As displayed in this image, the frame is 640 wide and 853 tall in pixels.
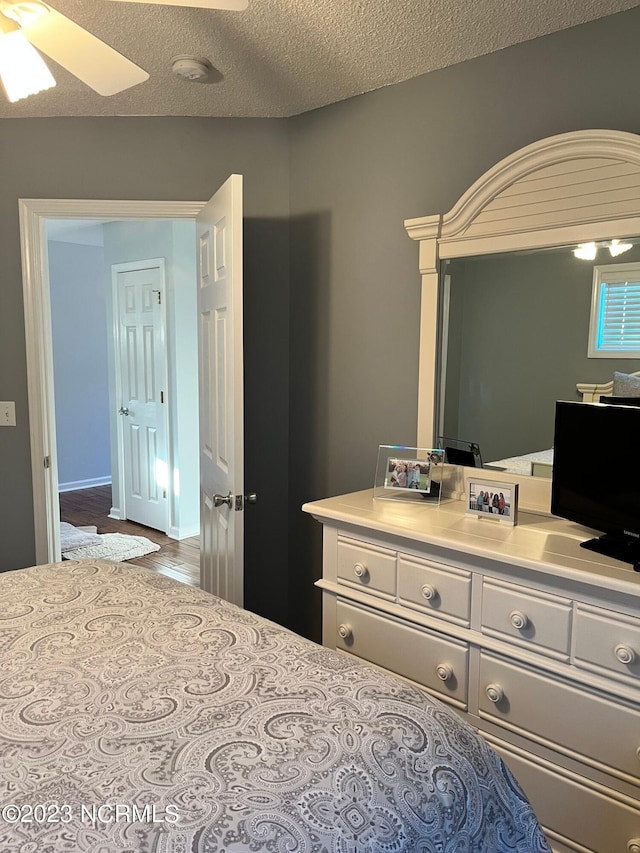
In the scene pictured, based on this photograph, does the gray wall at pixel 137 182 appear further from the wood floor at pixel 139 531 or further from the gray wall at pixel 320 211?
the wood floor at pixel 139 531

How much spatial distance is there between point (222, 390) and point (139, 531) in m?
3.06

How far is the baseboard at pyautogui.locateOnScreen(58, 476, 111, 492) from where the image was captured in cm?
672

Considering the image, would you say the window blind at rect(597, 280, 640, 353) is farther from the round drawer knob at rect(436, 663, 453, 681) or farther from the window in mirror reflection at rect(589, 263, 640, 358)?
the round drawer knob at rect(436, 663, 453, 681)

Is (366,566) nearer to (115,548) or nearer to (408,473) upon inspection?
(408,473)

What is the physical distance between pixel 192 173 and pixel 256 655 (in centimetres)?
223

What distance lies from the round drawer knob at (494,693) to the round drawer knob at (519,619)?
0.19 m

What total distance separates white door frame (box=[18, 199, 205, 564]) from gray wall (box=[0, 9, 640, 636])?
0.05 m

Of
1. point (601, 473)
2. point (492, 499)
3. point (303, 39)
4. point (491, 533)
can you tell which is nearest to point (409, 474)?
point (492, 499)

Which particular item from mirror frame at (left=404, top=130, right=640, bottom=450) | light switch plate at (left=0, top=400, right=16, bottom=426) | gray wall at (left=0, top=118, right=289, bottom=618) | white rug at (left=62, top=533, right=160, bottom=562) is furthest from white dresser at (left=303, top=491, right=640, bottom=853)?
white rug at (left=62, top=533, right=160, bottom=562)

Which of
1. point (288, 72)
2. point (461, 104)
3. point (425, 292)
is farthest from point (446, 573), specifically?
point (288, 72)

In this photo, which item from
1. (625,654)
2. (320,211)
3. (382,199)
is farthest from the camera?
(320,211)

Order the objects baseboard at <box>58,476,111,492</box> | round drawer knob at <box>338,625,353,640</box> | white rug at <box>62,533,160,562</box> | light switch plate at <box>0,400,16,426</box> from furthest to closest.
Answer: baseboard at <box>58,476,111,492</box>
white rug at <box>62,533,160,562</box>
light switch plate at <box>0,400,16,426</box>
round drawer knob at <box>338,625,353,640</box>

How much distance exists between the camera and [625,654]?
1.45m

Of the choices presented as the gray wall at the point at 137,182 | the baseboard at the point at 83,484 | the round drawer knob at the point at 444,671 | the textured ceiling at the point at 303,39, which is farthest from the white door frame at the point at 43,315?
the baseboard at the point at 83,484
